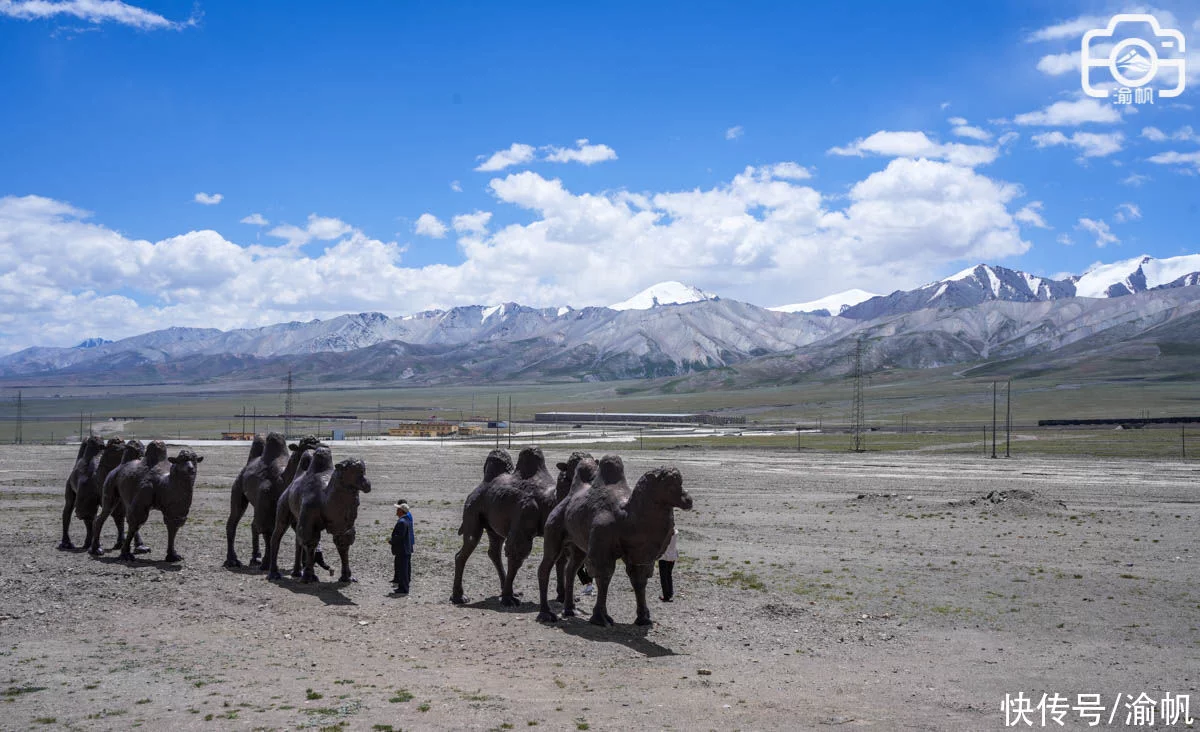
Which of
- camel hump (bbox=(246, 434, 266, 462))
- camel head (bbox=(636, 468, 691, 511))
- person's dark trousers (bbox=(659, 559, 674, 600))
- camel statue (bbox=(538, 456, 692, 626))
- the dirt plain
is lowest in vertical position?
the dirt plain

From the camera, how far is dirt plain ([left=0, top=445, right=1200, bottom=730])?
11266 mm

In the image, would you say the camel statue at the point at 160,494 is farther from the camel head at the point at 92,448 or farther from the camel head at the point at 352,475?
the camel head at the point at 352,475

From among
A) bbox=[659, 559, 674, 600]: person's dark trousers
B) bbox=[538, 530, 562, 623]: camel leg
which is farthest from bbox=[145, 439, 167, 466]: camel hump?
bbox=[659, 559, 674, 600]: person's dark trousers

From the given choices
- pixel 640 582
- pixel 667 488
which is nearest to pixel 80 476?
pixel 640 582

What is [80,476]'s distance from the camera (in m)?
22.5

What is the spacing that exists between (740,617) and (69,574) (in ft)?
41.5

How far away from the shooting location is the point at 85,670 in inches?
495

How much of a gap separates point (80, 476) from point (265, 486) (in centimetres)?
580

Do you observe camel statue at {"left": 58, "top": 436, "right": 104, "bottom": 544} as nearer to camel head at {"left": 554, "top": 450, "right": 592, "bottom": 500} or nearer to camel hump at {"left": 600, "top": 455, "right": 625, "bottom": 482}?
camel head at {"left": 554, "top": 450, "right": 592, "bottom": 500}

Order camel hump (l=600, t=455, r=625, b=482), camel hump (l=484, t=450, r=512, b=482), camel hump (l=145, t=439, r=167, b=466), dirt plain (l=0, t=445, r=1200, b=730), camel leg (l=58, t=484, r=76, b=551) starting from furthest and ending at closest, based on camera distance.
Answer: camel leg (l=58, t=484, r=76, b=551), camel hump (l=145, t=439, r=167, b=466), camel hump (l=484, t=450, r=512, b=482), camel hump (l=600, t=455, r=625, b=482), dirt plain (l=0, t=445, r=1200, b=730)

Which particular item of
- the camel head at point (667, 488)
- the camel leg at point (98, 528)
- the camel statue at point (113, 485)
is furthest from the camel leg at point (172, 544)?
the camel head at point (667, 488)

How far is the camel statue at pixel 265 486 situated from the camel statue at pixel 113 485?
2152mm

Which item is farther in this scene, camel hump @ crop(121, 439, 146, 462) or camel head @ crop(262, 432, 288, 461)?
camel hump @ crop(121, 439, 146, 462)

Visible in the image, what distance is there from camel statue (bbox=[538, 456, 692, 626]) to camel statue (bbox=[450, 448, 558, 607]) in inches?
35.3
